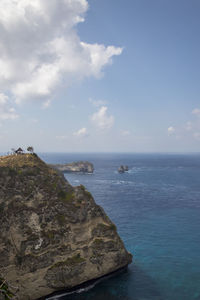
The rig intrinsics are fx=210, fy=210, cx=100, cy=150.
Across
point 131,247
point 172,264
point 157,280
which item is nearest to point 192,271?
point 172,264

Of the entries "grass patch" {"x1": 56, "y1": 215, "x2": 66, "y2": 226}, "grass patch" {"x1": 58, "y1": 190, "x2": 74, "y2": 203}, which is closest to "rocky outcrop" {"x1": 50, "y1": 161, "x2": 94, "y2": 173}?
"grass patch" {"x1": 58, "y1": 190, "x2": 74, "y2": 203}

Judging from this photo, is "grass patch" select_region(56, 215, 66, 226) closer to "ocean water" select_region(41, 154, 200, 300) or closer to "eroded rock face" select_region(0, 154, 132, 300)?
"eroded rock face" select_region(0, 154, 132, 300)

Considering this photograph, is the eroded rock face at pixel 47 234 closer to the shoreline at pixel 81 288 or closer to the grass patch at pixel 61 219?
the grass patch at pixel 61 219

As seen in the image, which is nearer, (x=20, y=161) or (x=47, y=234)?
(x=47, y=234)

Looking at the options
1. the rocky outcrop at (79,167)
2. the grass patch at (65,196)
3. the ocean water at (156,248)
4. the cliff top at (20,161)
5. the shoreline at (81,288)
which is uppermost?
the cliff top at (20,161)

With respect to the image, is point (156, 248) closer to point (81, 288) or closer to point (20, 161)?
point (81, 288)

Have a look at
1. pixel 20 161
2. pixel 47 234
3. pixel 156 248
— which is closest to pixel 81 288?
pixel 47 234

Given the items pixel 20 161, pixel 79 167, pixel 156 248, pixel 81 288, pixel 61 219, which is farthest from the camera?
pixel 79 167

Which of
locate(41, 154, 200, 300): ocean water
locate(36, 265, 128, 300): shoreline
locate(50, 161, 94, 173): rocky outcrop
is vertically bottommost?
locate(36, 265, 128, 300): shoreline

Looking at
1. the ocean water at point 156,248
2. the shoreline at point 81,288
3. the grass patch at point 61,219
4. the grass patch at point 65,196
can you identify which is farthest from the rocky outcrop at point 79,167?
the grass patch at point 61,219
